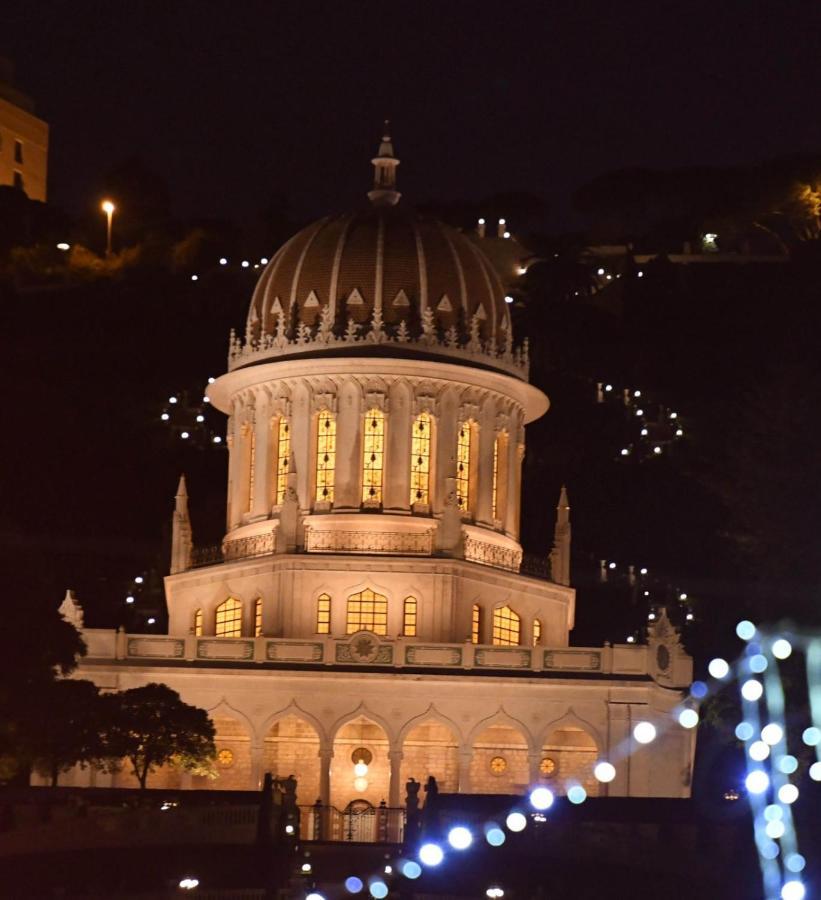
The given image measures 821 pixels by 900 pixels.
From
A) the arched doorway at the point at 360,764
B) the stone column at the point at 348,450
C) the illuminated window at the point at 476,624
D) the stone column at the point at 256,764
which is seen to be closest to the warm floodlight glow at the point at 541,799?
the arched doorway at the point at 360,764

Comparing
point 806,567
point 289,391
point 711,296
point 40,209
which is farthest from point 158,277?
point 806,567

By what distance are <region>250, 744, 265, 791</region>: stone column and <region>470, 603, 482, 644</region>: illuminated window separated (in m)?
8.39

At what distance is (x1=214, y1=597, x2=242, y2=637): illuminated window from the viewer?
328ft

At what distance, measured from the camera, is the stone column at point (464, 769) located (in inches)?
3723

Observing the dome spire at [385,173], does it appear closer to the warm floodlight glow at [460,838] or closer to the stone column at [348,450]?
the stone column at [348,450]

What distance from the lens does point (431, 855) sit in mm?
73562

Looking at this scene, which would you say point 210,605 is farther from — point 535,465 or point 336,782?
point 535,465

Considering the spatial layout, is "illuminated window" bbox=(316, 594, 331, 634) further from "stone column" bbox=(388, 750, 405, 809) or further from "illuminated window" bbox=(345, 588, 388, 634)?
"stone column" bbox=(388, 750, 405, 809)

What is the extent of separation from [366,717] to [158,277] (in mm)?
79446

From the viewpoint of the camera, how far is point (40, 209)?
180750 mm

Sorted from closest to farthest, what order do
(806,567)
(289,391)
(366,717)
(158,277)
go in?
(806,567) → (366,717) → (289,391) → (158,277)

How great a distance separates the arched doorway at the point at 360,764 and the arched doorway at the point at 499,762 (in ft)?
9.11

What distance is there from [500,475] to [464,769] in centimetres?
1215

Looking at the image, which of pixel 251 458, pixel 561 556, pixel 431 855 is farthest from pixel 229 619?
pixel 431 855
